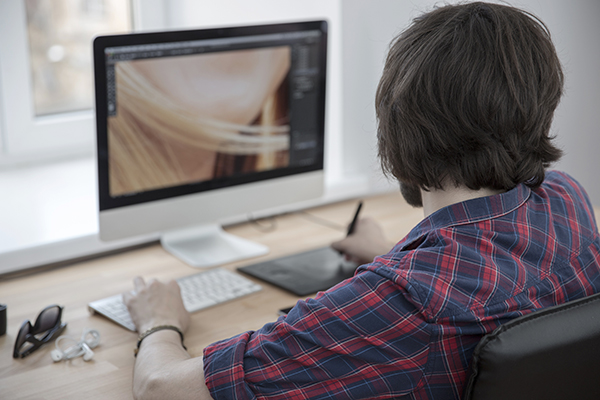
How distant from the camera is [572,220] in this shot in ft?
3.10

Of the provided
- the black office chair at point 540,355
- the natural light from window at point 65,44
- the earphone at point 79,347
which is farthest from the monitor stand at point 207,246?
the black office chair at point 540,355

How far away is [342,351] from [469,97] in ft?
1.15

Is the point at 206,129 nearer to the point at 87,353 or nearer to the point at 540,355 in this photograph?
the point at 87,353

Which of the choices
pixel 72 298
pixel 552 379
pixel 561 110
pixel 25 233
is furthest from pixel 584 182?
pixel 25 233

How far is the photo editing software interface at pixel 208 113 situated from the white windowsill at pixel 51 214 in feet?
0.91

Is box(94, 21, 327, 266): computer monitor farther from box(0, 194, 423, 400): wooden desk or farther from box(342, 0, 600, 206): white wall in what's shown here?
box(342, 0, 600, 206): white wall

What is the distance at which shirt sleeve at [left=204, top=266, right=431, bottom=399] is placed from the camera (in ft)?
2.52

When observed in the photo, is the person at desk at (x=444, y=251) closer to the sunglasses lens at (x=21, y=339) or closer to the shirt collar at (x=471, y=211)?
the shirt collar at (x=471, y=211)

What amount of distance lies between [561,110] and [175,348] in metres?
1.09

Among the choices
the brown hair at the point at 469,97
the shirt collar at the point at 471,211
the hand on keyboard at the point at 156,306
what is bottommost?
the hand on keyboard at the point at 156,306

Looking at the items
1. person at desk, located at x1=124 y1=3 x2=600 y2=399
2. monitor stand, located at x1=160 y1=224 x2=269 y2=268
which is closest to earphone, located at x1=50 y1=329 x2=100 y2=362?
person at desk, located at x1=124 y1=3 x2=600 y2=399

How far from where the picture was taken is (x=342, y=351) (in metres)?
0.78

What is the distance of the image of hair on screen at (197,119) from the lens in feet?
4.42

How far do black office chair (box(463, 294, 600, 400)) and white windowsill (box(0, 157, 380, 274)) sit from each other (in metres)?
1.10
